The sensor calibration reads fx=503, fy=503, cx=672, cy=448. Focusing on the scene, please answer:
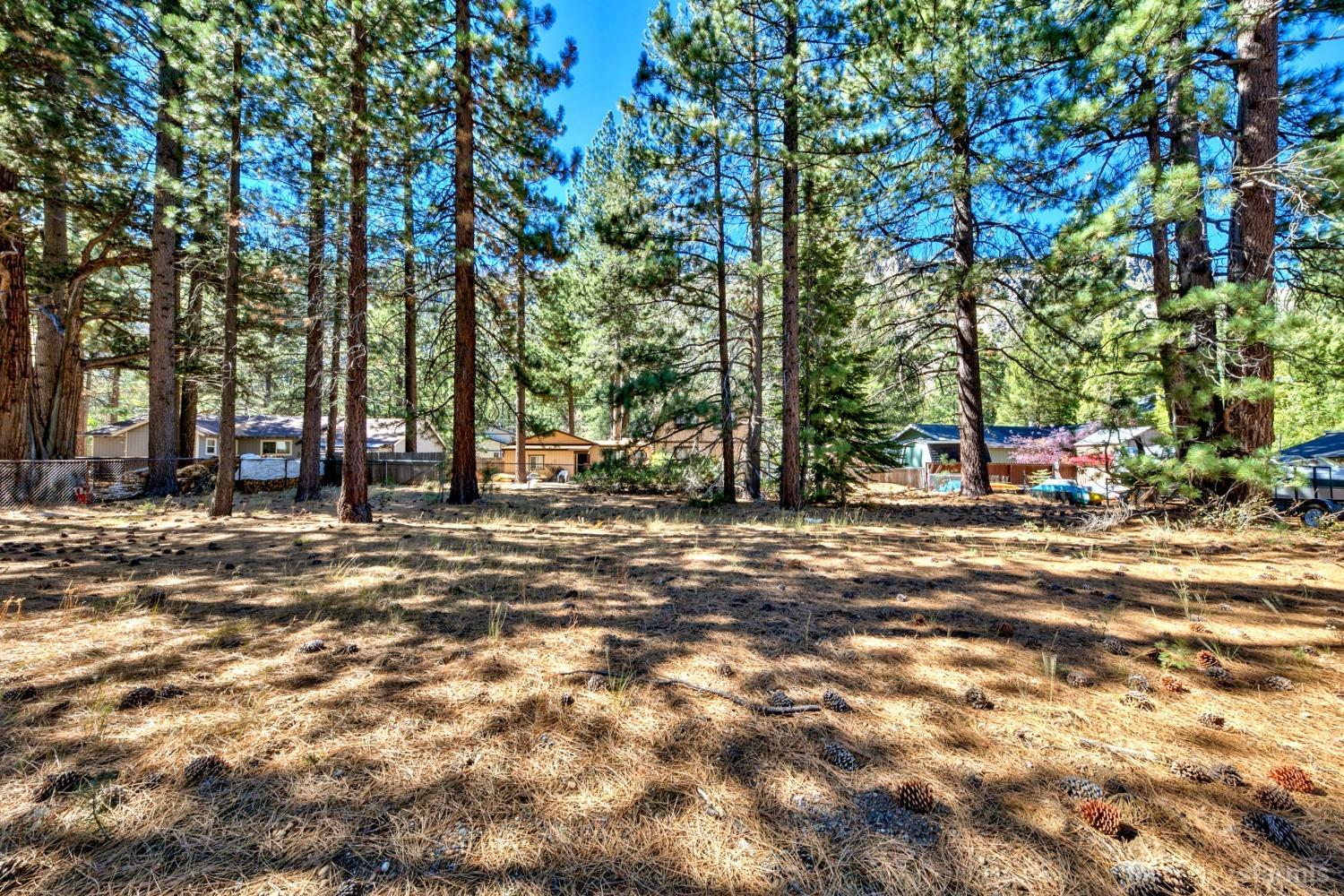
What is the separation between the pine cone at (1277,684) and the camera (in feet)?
6.89

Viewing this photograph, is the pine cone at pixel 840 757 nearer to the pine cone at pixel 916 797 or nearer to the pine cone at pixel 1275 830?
the pine cone at pixel 916 797

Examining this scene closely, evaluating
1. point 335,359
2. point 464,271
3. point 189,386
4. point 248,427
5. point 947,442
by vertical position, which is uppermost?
point 464,271

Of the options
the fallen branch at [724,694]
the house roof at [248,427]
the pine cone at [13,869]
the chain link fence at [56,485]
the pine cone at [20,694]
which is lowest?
the fallen branch at [724,694]

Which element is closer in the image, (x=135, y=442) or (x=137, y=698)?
(x=137, y=698)

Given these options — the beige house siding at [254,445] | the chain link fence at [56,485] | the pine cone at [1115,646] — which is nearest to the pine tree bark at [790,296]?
the pine cone at [1115,646]

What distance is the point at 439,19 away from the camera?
7.66 meters

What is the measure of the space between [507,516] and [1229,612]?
732cm

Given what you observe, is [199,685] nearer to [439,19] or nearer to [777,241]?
[439,19]

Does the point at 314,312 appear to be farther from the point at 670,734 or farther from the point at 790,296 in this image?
the point at 670,734

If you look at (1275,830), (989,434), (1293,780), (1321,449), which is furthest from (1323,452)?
(989,434)

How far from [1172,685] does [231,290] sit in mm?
10249

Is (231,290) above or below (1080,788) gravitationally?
above

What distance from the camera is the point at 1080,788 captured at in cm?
146

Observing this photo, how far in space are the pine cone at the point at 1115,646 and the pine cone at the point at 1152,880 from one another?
5.07ft
